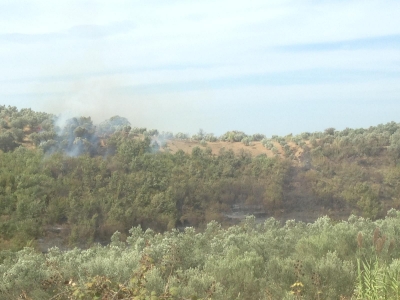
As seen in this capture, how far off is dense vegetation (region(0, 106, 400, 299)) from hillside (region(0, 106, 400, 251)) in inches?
1.4

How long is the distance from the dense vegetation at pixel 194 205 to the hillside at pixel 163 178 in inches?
1.4

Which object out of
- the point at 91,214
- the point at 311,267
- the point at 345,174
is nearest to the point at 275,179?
the point at 345,174

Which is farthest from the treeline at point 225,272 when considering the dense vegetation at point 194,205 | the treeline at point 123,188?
the treeline at point 123,188

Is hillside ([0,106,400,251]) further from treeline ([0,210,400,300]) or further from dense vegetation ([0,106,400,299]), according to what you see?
treeline ([0,210,400,300])

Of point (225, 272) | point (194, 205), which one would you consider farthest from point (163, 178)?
point (225, 272)

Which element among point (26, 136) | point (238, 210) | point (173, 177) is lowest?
point (238, 210)

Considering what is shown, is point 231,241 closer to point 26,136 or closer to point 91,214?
point 91,214

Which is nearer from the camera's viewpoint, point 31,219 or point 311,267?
point 311,267

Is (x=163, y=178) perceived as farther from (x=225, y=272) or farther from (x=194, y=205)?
(x=225, y=272)

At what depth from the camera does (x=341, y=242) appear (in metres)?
8.05

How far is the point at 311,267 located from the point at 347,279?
0.49 m

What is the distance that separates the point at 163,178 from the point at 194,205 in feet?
3.63

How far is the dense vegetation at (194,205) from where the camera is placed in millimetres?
6348

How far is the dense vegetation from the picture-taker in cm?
635
